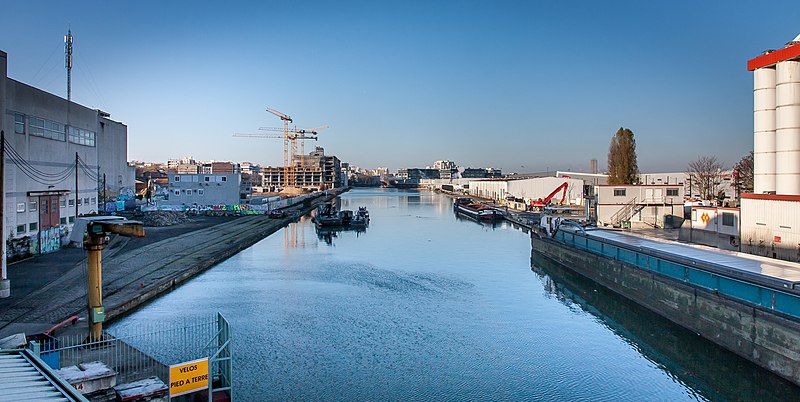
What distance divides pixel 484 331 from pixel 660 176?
42424mm

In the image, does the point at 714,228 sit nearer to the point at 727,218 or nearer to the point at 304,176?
the point at 727,218

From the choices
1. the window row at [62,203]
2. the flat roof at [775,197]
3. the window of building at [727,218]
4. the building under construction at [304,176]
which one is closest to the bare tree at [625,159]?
the window of building at [727,218]

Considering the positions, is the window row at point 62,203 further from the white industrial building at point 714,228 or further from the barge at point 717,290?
the white industrial building at point 714,228

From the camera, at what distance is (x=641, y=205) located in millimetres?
27734

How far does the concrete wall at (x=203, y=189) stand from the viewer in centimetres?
4659

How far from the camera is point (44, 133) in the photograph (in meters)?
20.2

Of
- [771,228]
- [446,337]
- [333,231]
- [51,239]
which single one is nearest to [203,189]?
[333,231]

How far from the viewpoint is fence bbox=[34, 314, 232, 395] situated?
8258mm

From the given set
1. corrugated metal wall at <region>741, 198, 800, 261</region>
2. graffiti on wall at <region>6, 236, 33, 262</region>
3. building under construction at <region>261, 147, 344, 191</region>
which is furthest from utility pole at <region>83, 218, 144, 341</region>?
building under construction at <region>261, 147, 344, 191</region>

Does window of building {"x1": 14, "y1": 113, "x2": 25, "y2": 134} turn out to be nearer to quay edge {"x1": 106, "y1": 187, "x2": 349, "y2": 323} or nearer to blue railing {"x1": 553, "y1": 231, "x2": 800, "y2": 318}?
quay edge {"x1": 106, "y1": 187, "x2": 349, "y2": 323}

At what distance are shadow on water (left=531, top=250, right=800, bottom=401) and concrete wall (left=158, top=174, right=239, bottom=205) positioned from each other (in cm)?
3581

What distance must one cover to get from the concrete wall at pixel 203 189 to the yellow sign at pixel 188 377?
135 feet

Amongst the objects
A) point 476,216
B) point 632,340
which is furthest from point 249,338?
point 476,216

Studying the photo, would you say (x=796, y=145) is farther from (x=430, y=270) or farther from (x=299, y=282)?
(x=299, y=282)
